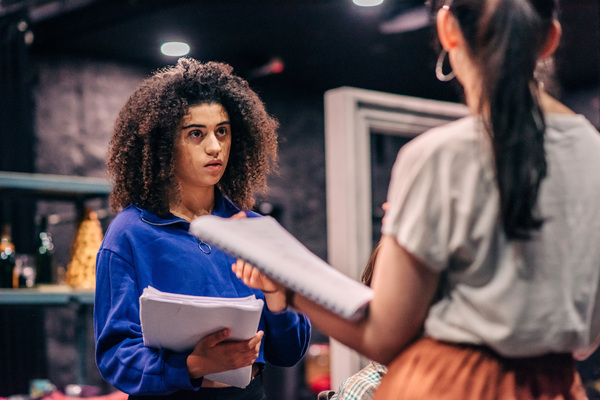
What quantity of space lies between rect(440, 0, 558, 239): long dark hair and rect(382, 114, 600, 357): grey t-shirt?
0.07 feet

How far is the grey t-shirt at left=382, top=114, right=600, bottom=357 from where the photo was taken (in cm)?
82

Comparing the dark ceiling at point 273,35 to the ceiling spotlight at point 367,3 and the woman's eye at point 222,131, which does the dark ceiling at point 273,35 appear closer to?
the ceiling spotlight at point 367,3

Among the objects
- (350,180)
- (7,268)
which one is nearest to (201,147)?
(350,180)

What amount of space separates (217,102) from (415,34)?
12.4 feet

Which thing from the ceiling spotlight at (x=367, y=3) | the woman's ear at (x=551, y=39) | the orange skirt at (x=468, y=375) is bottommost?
the orange skirt at (x=468, y=375)

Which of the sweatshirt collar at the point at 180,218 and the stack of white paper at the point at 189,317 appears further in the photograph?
the sweatshirt collar at the point at 180,218

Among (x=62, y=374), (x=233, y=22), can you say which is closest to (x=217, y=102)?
(x=233, y=22)

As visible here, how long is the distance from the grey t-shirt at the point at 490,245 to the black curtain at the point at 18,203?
3974 mm

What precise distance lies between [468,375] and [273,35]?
4.62 metres

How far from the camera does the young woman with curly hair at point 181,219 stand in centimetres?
137

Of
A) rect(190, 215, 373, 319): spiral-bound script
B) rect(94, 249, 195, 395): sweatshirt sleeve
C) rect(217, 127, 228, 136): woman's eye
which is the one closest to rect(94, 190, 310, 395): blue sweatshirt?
rect(94, 249, 195, 395): sweatshirt sleeve

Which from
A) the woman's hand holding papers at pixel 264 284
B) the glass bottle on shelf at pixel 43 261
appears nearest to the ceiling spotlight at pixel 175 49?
the glass bottle on shelf at pixel 43 261

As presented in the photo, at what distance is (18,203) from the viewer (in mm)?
4438

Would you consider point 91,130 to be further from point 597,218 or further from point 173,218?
point 597,218
